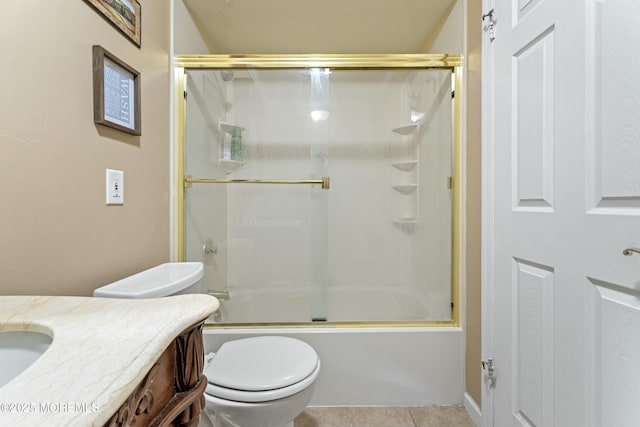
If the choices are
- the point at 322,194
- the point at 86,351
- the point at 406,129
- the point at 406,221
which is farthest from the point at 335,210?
the point at 86,351

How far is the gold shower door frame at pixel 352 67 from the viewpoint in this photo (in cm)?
160

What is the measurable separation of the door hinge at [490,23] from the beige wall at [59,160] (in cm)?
147

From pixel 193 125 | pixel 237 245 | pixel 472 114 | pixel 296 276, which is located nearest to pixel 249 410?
pixel 296 276

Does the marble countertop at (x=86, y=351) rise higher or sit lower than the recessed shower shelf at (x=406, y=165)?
lower

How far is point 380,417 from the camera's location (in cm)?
145

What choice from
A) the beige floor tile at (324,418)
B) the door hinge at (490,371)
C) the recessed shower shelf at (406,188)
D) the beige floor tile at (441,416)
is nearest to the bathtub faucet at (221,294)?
the beige floor tile at (324,418)

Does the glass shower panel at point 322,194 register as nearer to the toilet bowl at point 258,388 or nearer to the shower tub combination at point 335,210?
the shower tub combination at point 335,210

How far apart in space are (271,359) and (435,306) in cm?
97

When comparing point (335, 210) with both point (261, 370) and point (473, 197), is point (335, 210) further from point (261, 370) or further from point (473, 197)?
point (261, 370)

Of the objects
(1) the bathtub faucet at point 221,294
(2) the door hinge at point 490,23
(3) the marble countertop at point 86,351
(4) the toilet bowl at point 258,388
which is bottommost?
(4) the toilet bowl at point 258,388

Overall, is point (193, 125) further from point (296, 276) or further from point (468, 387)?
point (468, 387)

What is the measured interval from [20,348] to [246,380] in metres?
0.68

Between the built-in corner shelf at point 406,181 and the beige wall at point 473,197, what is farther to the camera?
the built-in corner shelf at point 406,181

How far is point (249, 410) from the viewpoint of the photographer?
1.01 m
